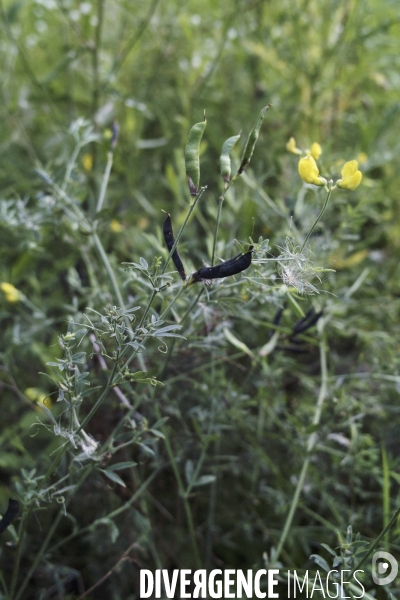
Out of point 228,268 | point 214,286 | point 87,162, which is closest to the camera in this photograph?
point 228,268

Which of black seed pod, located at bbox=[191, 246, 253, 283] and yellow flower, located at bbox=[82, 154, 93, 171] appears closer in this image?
black seed pod, located at bbox=[191, 246, 253, 283]

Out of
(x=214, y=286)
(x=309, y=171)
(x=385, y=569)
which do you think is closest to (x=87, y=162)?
(x=214, y=286)

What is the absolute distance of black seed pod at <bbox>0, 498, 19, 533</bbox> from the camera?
2.12 ft

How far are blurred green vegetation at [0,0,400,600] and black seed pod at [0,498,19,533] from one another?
0.07m

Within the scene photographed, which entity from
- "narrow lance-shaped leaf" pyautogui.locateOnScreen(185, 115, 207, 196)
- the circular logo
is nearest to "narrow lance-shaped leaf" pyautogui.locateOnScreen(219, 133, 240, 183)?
"narrow lance-shaped leaf" pyautogui.locateOnScreen(185, 115, 207, 196)

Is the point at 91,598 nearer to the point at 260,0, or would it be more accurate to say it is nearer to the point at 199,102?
the point at 199,102

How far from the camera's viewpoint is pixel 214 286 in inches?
28.8

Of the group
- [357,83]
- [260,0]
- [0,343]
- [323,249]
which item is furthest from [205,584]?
[260,0]

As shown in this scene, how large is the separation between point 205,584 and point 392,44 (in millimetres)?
1346

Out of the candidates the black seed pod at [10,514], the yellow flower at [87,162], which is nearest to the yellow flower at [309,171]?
the black seed pod at [10,514]

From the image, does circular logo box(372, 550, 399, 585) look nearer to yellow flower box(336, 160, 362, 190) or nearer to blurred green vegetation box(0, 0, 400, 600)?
blurred green vegetation box(0, 0, 400, 600)

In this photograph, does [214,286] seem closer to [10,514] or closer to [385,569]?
[10,514]

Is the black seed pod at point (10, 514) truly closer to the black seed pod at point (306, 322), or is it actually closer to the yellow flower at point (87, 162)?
the black seed pod at point (306, 322)

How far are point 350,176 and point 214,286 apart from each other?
0.73 ft
